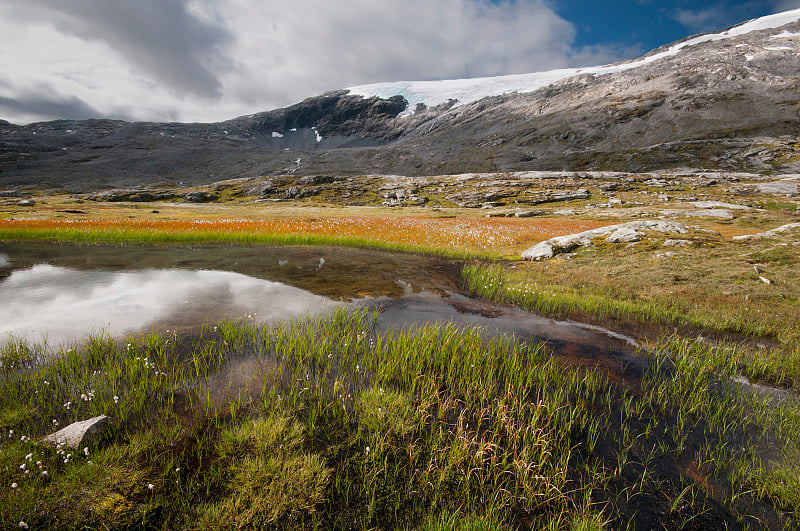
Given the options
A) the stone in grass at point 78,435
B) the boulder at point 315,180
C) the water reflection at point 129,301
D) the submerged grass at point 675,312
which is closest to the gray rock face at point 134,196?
the boulder at point 315,180

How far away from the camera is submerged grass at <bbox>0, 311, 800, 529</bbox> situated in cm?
372

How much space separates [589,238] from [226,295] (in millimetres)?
23241

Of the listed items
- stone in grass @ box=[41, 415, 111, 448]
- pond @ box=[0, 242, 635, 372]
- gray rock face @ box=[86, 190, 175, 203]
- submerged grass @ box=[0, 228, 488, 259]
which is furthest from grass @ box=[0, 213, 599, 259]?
gray rock face @ box=[86, 190, 175, 203]

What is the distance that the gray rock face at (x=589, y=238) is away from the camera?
21422 mm

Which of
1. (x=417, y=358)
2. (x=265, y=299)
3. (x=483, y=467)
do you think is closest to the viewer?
(x=483, y=467)

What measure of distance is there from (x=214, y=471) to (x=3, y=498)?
1931 millimetres

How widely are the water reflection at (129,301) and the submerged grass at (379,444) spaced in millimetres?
1949

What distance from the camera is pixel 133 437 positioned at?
14.9 feet

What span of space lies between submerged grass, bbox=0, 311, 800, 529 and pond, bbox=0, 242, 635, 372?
197 cm

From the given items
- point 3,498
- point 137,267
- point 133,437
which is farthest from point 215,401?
point 137,267

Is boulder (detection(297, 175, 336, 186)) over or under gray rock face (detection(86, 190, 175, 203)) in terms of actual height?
over

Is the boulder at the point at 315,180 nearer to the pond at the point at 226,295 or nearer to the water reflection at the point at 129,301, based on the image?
the pond at the point at 226,295

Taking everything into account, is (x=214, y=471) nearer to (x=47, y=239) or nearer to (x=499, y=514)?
(x=499, y=514)

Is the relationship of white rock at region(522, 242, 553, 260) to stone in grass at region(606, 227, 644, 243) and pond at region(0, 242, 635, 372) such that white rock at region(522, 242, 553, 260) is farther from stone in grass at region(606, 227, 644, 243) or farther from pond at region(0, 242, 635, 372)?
pond at region(0, 242, 635, 372)
